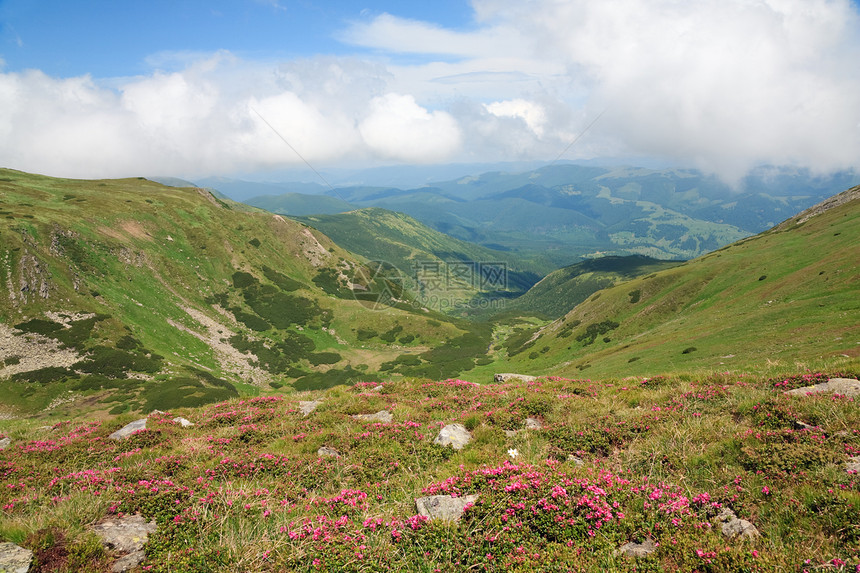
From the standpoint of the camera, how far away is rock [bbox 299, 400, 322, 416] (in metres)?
18.8

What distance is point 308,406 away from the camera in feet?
65.6

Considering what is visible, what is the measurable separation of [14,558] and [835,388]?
2309 cm

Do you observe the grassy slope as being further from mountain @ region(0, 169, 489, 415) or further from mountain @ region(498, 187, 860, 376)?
mountain @ region(0, 169, 489, 415)

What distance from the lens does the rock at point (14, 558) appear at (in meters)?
6.24

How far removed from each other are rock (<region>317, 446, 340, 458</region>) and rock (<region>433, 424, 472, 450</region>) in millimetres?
3570

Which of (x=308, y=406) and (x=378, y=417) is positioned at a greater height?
(x=378, y=417)

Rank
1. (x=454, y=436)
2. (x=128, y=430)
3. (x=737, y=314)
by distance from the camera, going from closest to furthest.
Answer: (x=454, y=436), (x=128, y=430), (x=737, y=314)

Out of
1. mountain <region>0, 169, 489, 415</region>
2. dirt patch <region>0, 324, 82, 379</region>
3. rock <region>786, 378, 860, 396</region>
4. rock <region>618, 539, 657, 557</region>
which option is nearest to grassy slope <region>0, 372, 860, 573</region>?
rock <region>618, 539, 657, 557</region>

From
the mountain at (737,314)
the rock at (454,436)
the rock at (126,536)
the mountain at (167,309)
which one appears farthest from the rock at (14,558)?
the mountain at (167,309)

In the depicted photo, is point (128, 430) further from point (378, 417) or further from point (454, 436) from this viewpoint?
point (454, 436)

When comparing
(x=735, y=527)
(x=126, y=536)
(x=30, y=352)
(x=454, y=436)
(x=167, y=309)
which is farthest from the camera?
(x=167, y=309)

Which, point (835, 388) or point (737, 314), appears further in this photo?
point (737, 314)

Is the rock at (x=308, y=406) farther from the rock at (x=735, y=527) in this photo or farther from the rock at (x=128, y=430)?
the rock at (x=735, y=527)

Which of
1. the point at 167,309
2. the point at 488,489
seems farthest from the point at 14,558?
the point at 167,309
